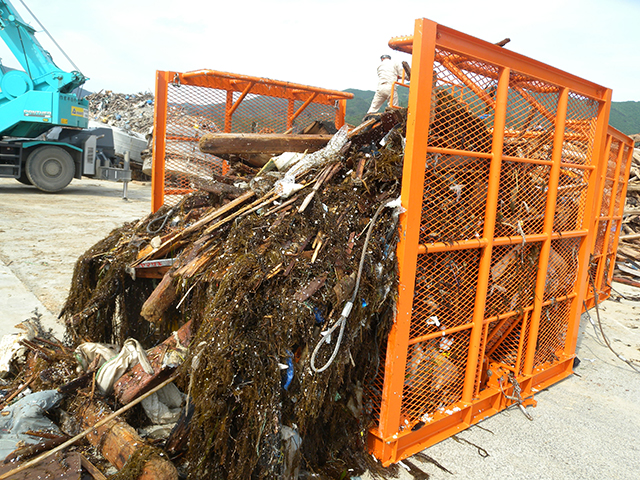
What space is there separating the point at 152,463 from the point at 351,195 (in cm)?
184

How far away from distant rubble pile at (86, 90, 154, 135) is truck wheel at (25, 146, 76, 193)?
26.8 ft

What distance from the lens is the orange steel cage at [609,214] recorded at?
665 centimetres

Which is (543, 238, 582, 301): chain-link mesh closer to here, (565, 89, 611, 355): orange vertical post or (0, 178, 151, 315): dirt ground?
(565, 89, 611, 355): orange vertical post

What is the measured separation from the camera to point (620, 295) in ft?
24.5

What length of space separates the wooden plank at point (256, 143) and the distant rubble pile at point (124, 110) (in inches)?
754

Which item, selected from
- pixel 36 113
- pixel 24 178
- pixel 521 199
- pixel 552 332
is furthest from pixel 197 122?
pixel 24 178

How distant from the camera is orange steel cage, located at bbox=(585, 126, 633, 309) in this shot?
6652 mm

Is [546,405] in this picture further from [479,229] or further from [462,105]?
[462,105]

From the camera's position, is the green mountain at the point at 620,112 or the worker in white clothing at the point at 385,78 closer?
the worker in white clothing at the point at 385,78

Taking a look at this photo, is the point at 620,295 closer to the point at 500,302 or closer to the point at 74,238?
the point at 500,302

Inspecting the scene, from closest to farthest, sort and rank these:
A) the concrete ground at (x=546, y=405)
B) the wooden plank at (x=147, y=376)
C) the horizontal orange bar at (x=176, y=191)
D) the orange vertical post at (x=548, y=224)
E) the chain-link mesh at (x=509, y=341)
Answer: the wooden plank at (x=147, y=376) → the concrete ground at (x=546, y=405) → the orange vertical post at (x=548, y=224) → the chain-link mesh at (x=509, y=341) → the horizontal orange bar at (x=176, y=191)

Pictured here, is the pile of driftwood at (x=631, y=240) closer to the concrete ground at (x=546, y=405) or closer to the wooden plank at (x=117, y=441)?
the concrete ground at (x=546, y=405)

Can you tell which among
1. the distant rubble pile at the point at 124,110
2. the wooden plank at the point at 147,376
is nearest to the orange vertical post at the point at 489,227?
the wooden plank at the point at 147,376

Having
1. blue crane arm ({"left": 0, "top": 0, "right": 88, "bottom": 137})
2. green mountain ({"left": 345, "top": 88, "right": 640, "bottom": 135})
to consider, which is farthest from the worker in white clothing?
green mountain ({"left": 345, "top": 88, "right": 640, "bottom": 135})
